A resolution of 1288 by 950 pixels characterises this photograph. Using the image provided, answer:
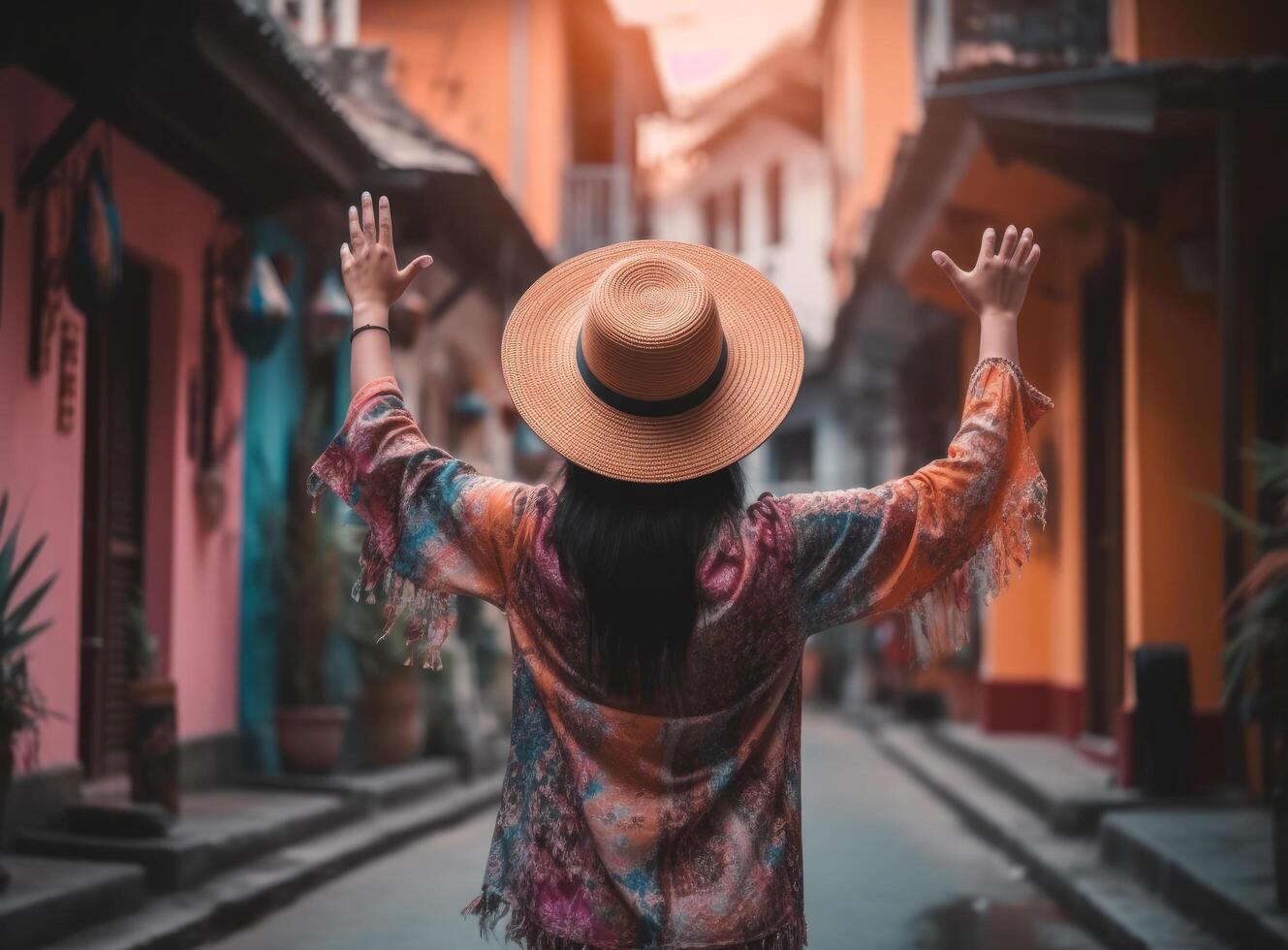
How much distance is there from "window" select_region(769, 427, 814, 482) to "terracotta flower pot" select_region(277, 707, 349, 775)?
2224 cm

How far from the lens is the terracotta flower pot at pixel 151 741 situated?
7.73 m

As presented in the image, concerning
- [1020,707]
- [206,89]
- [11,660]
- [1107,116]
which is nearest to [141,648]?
[11,660]

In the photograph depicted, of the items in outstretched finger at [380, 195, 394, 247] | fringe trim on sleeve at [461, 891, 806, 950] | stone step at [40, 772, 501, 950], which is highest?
outstretched finger at [380, 195, 394, 247]

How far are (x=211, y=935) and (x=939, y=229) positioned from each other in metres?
8.29

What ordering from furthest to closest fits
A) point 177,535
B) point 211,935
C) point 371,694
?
point 371,694 < point 177,535 < point 211,935

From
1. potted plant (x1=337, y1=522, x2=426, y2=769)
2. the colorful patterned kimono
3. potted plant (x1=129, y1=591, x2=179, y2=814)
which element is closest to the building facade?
potted plant (x1=337, y1=522, x2=426, y2=769)

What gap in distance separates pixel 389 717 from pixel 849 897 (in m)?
4.54

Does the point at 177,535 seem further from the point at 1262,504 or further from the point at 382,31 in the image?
the point at 382,31

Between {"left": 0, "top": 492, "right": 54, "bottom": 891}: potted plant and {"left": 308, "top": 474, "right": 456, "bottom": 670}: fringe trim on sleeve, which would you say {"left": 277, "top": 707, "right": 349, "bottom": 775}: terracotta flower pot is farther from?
{"left": 308, "top": 474, "right": 456, "bottom": 670}: fringe trim on sleeve

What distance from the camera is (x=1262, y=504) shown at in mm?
9609

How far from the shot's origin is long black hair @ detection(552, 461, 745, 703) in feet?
9.26

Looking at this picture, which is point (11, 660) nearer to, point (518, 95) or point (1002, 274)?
point (1002, 274)

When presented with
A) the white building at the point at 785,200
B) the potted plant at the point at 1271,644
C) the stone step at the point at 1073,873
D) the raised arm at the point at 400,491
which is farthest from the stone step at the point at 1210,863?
the white building at the point at 785,200

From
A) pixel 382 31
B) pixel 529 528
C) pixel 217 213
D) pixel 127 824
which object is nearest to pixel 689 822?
pixel 529 528
